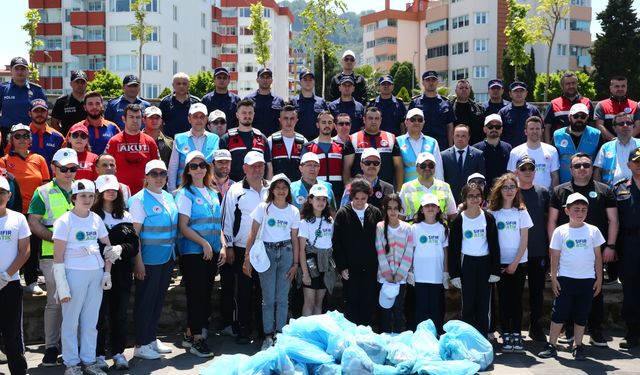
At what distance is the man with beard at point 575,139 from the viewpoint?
953 centimetres

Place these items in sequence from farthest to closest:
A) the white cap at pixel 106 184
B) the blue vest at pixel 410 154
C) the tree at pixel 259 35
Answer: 1. the tree at pixel 259 35
2. the blue vest at pixel 410 154
3. the white cap at pixel 106 184

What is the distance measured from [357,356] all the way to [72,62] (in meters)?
61.3

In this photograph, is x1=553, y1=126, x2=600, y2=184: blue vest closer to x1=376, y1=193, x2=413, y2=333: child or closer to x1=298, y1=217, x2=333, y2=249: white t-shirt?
x1=376, y1=193, x2=413, y2=333: child

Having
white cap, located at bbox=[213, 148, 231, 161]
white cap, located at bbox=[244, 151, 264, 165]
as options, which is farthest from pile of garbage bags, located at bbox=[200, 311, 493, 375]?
white cap, located at bbox=[213, 148, 231, 161]

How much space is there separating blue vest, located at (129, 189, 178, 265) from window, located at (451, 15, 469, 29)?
2580 inches

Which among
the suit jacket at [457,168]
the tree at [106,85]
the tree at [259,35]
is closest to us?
the suit jacket at [457,168]

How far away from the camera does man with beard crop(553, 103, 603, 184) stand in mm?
9531

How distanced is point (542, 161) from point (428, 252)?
2.45 metres

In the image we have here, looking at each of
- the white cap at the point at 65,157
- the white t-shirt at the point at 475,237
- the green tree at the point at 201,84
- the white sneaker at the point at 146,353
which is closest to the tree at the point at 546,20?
the green tree at the point at 201,84

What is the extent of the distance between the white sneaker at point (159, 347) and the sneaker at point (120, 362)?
445 mm

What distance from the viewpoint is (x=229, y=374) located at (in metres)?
6.34

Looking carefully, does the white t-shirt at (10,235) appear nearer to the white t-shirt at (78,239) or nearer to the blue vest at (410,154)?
the white t-shirt at (78,239)

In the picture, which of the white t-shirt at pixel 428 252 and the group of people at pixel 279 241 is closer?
the group of people at pixel 279 241

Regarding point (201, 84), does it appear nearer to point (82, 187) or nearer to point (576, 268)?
point (82, 187)
